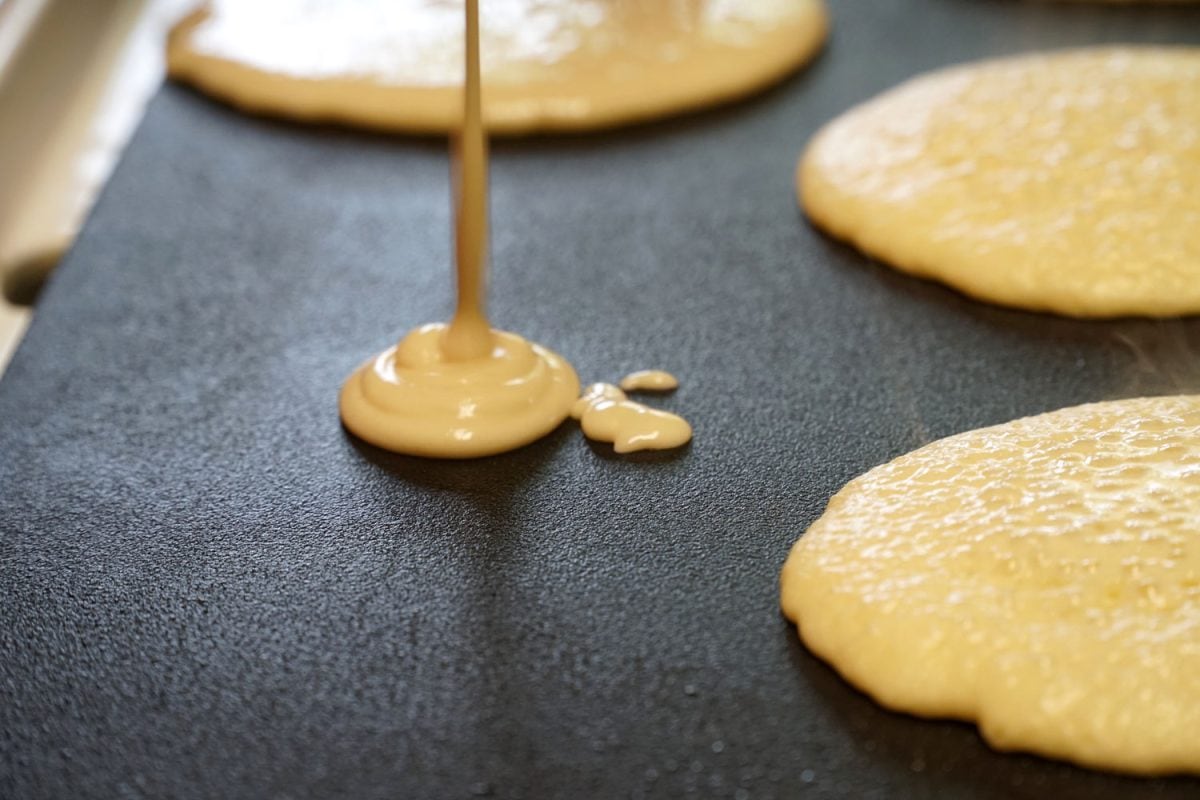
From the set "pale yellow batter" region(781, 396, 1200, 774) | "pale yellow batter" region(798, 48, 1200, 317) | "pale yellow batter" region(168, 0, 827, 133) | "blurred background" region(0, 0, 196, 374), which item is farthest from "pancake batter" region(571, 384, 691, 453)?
"blurred background" region(0, 0, 196, 374)

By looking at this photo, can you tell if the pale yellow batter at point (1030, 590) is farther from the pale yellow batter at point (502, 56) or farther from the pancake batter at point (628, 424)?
the pale yellow batter at point (502, 56)

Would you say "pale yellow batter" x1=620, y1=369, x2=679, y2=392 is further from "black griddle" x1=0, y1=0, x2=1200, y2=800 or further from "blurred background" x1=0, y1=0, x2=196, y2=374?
"blurred background" x1=0, y1=0, x2=196, y2=374

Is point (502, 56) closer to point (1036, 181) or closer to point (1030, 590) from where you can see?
point (1036, 181)

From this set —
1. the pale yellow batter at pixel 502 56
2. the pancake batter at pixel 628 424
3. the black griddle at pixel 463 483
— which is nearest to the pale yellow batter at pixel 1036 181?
the black griddle at pixel 463 483

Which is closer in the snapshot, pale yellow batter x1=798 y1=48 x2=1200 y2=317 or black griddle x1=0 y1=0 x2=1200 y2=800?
black griddle x1=0 y1=0 x2=1200 y2=800

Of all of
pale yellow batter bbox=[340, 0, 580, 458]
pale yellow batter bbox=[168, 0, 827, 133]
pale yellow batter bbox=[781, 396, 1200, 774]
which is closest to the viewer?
pale yellow batter bbox=[781, 396, 1200, 774]

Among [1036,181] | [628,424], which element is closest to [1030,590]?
[628,424]

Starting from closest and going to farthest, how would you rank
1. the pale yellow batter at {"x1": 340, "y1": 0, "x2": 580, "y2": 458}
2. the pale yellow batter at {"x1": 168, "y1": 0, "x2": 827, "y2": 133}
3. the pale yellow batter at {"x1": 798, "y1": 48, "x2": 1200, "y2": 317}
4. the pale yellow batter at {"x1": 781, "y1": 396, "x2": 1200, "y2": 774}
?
the pale yellow batter at {"x1": 781, "y1": 396, "x2": 1200, "y2": 774} → the pale yellow batter at {"x1": 340, "y1": 0, "x2": 580, "y2": 458} → the pale yellow batter at {"x1": 798, "y1": 48, "x2": 1200, "y2": 317} → the pale yellow batter at {"x1": 168, "y1": 0, "x2": 827, "y2": 133}
